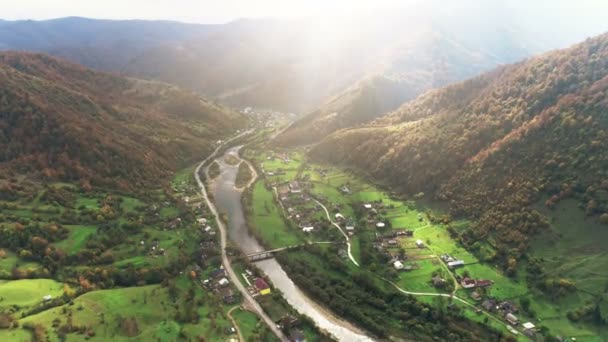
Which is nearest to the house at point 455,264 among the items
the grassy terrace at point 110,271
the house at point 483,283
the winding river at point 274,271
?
the house at point 483,283

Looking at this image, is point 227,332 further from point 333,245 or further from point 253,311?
point 333,245

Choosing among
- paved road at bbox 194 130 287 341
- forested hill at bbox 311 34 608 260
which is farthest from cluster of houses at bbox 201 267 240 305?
forested hill at bbox 311 34 608 260

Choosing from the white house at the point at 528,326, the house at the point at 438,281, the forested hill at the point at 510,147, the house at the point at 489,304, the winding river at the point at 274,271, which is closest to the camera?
the white house at the point at 528,326

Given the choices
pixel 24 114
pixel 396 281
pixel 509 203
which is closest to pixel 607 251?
pixel 509 203

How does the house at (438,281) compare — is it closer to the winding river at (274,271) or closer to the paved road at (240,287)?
the winding river at (274,271)

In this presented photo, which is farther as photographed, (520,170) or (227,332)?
(520,170)
